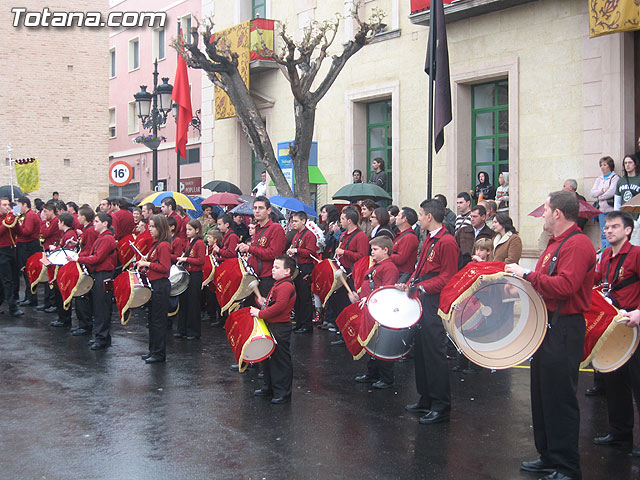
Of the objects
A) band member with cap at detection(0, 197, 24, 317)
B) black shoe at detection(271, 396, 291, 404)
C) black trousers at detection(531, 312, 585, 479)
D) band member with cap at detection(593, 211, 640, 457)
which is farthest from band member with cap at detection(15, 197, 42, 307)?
black trousers at detection(531, 312, 585, 479)

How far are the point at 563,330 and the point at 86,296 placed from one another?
8.24m

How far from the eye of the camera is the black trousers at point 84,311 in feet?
39.7

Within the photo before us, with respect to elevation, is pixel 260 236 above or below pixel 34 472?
above

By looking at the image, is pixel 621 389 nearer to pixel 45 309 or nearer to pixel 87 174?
pixel 45 309

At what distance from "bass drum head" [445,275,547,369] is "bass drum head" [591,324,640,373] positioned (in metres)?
0.78

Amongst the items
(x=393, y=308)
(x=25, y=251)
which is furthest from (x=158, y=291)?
(x=25, y=251)

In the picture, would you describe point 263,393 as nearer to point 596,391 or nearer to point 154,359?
point 154,359

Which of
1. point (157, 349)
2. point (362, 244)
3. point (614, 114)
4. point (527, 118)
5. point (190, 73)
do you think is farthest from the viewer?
point (190, 73)

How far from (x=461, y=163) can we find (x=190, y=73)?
1954 cm

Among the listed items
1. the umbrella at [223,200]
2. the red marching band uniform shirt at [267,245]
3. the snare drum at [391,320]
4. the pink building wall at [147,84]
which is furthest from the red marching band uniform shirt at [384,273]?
the pink building wall at [147,84]

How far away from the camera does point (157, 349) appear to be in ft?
32.9

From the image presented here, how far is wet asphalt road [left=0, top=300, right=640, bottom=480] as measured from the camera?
598 cm

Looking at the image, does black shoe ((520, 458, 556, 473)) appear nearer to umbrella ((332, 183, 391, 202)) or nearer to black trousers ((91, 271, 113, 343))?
black trousers ((91, 271, 113, 343))

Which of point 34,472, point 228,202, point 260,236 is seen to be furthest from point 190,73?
point 34,472
